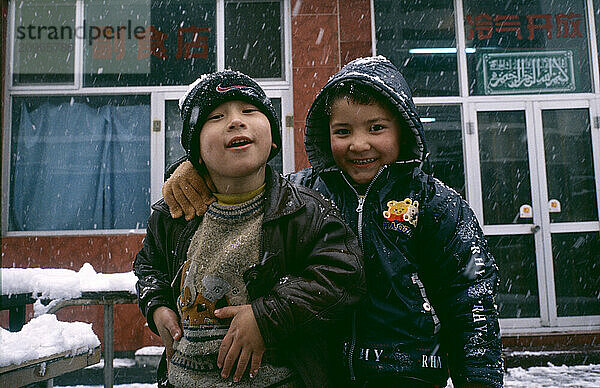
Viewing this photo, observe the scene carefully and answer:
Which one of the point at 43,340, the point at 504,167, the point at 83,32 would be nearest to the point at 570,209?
the point at 504,167

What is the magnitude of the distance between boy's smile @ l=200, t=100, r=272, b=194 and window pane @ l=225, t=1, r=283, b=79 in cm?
473

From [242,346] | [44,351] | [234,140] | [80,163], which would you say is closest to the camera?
[242,346]

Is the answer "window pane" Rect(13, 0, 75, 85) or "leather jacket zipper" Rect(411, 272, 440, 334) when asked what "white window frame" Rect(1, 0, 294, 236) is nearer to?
"window pane" Rect(13, 0, 75, 85)

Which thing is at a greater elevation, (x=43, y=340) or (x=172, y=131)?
(x=172, y=131)

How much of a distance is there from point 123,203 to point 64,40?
2.07 meters

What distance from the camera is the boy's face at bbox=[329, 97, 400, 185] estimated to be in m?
1.63

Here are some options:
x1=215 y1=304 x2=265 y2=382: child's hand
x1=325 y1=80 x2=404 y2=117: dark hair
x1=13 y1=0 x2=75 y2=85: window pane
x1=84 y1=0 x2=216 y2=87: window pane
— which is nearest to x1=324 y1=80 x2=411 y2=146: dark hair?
x1=325 y1=80 x2=404 y2=117: dark hair

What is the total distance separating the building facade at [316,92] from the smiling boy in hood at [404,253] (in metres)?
4.01

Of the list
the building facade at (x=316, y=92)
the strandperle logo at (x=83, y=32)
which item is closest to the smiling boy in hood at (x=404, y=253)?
the building facade at (x=316, y=92)

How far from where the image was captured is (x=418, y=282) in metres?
1.56

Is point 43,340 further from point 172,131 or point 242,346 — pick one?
point 172,131

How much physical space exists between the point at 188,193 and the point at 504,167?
5191 mm

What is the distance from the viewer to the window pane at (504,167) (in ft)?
19.3

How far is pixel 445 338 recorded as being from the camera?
5.26 ft
